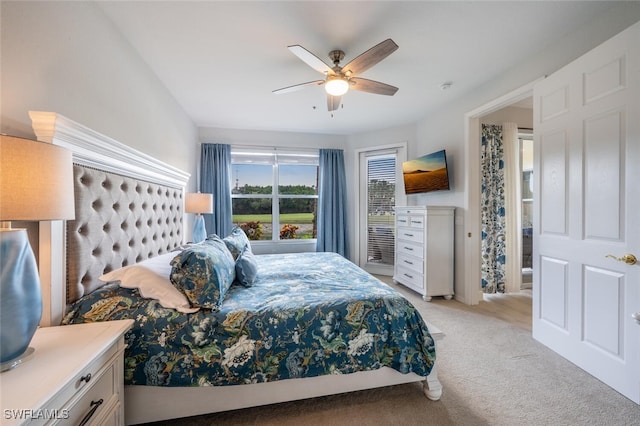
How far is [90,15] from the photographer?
1.59 metres

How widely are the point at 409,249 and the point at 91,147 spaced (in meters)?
3.62

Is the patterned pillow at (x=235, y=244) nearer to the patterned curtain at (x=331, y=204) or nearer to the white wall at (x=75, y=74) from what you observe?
the white wall at (x=75, y=74)

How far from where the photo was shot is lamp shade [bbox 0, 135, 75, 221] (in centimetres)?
82

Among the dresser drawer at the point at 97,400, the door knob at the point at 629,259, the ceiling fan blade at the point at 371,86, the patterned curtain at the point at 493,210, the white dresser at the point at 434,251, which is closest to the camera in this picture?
the dresser drawer at the point at 97,400

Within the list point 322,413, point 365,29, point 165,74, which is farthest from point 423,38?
point 322,413

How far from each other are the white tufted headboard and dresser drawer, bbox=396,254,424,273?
313cm

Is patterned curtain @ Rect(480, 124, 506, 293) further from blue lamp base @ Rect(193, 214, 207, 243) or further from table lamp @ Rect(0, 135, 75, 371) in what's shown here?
table lamp @ Rect(0, 135, 75, 371)

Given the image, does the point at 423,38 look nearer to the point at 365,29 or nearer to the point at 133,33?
the point at 365,29

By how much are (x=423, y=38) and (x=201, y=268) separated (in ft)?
7.93

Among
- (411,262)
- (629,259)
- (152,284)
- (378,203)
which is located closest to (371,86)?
(629,259)

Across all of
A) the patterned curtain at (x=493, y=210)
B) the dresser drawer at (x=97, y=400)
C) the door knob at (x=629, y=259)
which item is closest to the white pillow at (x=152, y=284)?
the dresser drawer at (x=97, y=400)

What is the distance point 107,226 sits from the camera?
1.62m

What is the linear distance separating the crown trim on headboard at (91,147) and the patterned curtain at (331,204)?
2.77m

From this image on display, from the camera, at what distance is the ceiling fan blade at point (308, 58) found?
1769 mm
